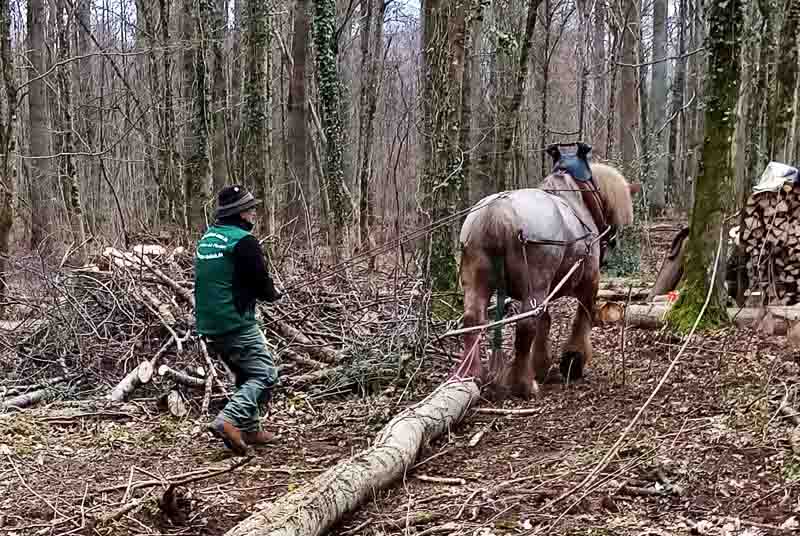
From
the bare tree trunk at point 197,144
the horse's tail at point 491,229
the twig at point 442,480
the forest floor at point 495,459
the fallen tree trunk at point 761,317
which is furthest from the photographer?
the bare tree trunk at point 197,144

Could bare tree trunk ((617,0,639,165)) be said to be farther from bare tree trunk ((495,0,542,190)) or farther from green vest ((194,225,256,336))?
green vest ((194,225,256,336))

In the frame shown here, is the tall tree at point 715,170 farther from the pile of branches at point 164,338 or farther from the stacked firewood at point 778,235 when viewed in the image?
the pile of branches at point 164,338

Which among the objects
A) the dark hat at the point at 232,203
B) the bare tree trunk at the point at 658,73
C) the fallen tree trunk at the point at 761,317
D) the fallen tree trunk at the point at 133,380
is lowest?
the fallen tree trunk at the point at 133,380

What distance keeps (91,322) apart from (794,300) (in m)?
7.89

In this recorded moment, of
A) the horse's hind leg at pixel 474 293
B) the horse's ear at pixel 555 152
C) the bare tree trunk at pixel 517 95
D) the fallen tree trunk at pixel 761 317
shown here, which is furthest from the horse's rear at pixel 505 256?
the bare tree trunk at pixel 517 95

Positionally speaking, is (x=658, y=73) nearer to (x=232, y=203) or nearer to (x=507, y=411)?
(x=507, y=411)

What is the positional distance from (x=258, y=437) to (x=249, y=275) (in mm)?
1289

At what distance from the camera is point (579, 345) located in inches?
295

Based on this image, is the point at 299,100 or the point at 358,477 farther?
the point at 299,100

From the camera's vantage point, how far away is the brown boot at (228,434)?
18.5ft

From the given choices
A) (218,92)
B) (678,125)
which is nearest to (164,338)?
(218,92)

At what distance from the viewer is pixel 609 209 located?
7.87 meters

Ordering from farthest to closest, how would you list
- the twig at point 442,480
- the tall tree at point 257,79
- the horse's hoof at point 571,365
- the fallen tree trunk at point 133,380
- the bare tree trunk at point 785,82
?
the tall tree at point 257,79
the bare tree trunk at point 785,82
the horse's hoof at point 571,365
the fallen tree trunk at point 133,380
the twig at point 442,480

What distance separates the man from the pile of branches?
3.66 feet
